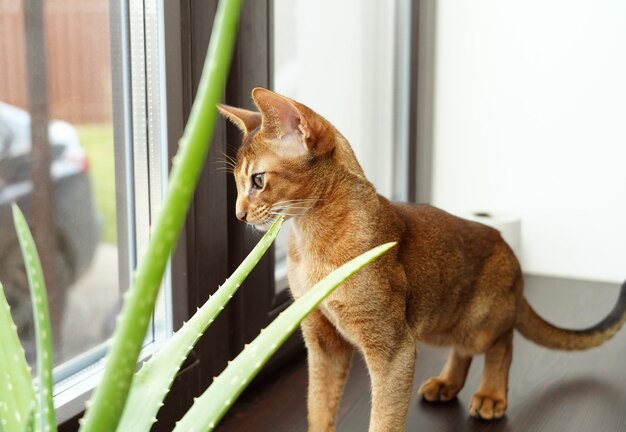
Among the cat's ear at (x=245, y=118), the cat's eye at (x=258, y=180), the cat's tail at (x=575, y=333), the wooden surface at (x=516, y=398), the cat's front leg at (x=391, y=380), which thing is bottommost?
the wooden surface at (x=516, y=398)

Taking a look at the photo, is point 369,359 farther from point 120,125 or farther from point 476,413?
point 120,125

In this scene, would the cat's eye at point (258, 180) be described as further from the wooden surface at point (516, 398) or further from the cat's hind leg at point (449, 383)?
the cat's hind leg at point (449, 383)

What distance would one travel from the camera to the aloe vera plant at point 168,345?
0.52 m

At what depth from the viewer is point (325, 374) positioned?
149 cm

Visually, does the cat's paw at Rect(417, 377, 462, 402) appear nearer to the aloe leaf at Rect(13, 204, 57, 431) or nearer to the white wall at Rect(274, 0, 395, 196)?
the white wall at Rect(274, 0, 395, 196)

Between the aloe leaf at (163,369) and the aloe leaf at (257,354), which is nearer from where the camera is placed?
the aloe leaf at (257,354)

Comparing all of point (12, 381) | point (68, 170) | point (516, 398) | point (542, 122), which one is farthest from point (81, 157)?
point (542, 122)

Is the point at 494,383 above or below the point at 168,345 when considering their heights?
below

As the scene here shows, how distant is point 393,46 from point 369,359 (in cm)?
158

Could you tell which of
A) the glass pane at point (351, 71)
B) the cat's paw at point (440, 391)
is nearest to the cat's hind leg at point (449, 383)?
the cat's paw at point (440, 391)

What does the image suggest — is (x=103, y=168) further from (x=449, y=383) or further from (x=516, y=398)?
(x=516, y=398)

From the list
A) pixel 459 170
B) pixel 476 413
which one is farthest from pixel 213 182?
pixel 459 170

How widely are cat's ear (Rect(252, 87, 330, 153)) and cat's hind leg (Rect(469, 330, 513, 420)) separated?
2.05ft

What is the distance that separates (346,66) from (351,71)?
1.7 inches
